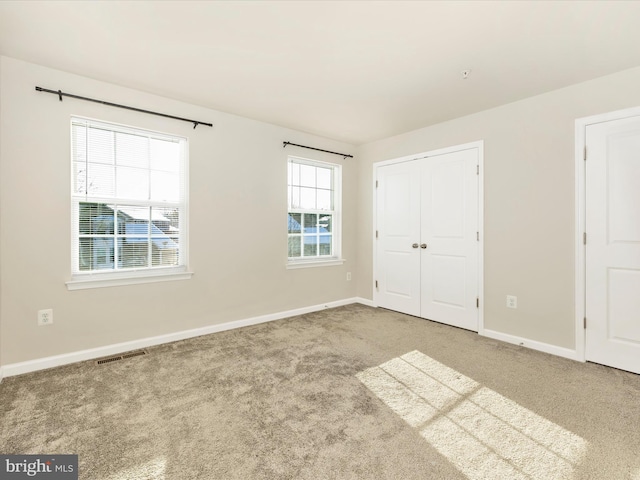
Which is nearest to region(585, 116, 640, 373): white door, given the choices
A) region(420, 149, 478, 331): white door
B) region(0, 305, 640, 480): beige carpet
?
region(0, 305, 640, 480): beige carpet

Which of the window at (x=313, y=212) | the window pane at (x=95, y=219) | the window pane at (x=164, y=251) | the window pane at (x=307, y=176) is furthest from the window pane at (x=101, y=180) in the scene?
the window pane at (x=307, y=176)

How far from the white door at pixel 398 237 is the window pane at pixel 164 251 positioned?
2.78m

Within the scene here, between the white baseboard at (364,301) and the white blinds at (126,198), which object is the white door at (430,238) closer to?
the white baseboard at (364,301)

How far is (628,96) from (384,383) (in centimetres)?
308

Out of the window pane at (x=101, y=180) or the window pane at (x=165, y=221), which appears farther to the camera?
the window pane at (x=165, y=221)

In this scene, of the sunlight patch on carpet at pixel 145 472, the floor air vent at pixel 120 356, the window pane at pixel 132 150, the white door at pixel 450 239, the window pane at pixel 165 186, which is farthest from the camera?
the white door at pixel 450 239

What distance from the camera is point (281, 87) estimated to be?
2908 mm

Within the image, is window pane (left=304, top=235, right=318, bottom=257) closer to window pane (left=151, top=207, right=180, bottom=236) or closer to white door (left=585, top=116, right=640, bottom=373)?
window pane (left=151, top=207, right=180, bottom=236)

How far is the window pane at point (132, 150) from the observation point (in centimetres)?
297

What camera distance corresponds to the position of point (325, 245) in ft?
15.5

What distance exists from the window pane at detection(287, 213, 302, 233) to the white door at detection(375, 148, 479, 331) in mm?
1198

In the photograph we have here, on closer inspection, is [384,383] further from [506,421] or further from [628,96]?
[628,96]

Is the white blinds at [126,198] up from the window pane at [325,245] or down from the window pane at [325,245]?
up

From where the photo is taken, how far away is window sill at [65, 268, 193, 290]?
8.99 feet
